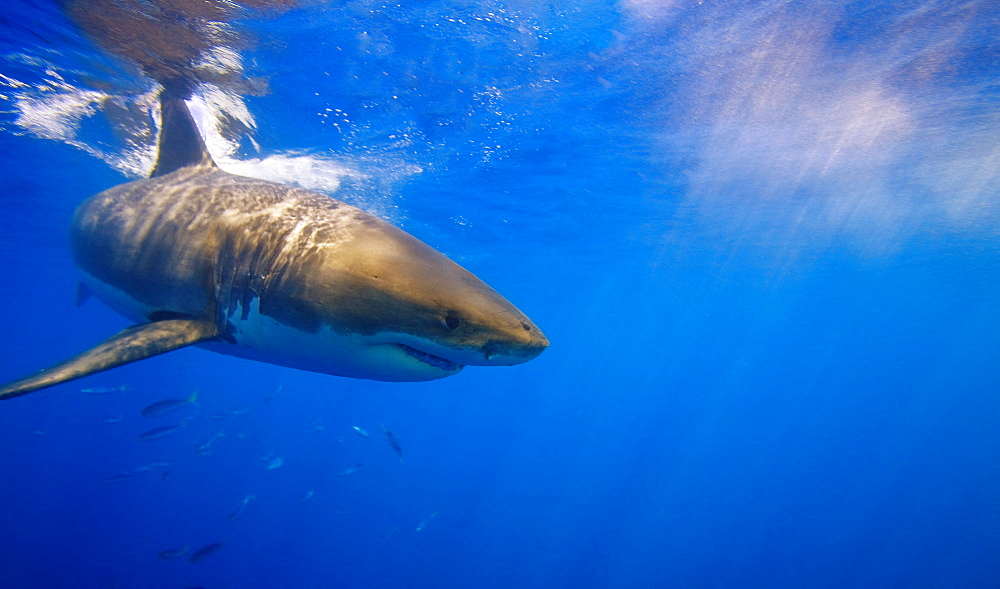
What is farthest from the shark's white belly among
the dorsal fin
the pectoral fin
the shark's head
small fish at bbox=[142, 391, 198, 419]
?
small fish at bbox=[142, 391, 198, 419]

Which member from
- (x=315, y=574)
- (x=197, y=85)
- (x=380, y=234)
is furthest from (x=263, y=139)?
(x=315, y=574)

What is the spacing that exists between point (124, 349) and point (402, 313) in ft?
5.40

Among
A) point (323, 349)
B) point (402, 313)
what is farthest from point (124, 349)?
point (402, 313)

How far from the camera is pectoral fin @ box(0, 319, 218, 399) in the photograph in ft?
7.77

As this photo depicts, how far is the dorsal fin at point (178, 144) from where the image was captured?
200 inches

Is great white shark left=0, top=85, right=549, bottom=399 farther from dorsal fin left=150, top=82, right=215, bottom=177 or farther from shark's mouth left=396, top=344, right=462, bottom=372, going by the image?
dorsal fin left=150, top=82, right=215, bottom=177

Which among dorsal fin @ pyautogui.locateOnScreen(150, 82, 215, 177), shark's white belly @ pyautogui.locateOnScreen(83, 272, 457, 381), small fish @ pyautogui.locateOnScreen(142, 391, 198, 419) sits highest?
dorsal fin @ pyautogui.locateOnScreen(150, 82, 215, 177)

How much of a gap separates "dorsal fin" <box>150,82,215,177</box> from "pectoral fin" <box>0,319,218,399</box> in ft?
9.52

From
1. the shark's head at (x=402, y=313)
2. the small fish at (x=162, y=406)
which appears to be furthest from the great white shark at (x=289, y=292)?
the small fish at (x=162, y=406)

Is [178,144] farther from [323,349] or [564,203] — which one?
[564,203]

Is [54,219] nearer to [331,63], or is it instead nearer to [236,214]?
[331,63]

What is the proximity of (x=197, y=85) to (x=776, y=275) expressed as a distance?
118ft

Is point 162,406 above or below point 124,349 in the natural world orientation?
below

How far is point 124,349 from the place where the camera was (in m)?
2.57
